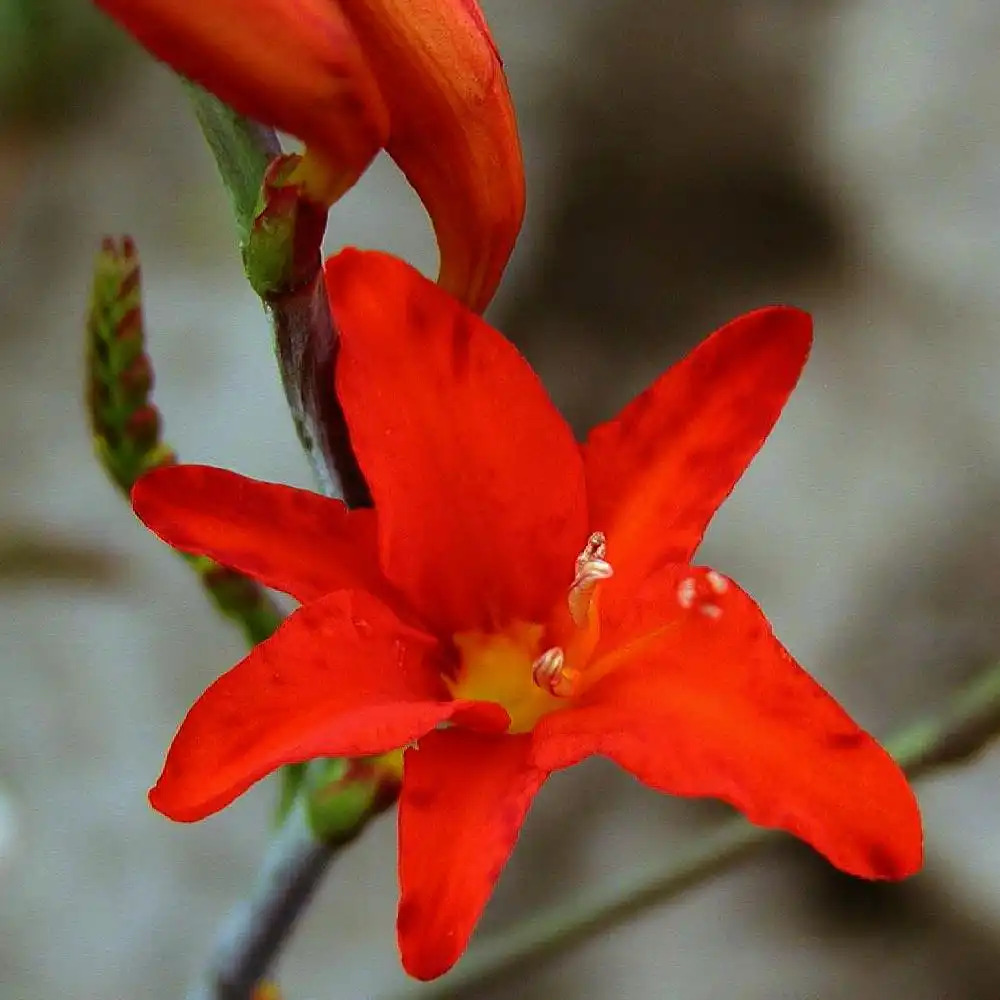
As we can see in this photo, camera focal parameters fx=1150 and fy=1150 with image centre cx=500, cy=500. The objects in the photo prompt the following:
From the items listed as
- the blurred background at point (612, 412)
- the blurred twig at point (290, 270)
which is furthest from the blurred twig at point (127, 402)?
the blurred background at point (612, 412)

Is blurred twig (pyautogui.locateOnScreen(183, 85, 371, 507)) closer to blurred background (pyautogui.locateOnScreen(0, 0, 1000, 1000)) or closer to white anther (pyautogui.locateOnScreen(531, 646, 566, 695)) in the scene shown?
white anther (pyautogui.locateOnScreen(531, 646, 566, 695))

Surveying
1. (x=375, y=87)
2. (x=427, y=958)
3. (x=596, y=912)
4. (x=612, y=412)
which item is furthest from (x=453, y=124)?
(x=612, y=412)

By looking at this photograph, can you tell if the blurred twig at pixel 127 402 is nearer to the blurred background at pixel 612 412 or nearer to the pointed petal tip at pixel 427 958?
the pointed petal tip at pixel 427 958

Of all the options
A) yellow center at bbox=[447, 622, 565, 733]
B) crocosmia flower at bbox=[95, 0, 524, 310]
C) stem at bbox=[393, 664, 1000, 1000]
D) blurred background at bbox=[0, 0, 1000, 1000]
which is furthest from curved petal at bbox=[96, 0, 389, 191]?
blurred background at bbox=[0, 0, 1000, 1000]

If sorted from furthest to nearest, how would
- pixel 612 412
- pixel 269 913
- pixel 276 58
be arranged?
pixel 612 412, pixel 269 913, pixel 276 58

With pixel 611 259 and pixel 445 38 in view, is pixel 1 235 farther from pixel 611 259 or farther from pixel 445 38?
pixel 445 38

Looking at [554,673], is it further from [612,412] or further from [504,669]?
[612,412]

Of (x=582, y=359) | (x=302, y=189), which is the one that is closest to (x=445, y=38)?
(x=302, y=189)
